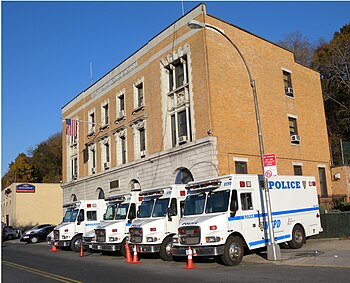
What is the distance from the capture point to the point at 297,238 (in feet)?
56.0

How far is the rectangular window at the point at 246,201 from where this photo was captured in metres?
14.9

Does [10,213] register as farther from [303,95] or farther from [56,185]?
[303,95]

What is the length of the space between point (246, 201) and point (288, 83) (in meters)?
17.4

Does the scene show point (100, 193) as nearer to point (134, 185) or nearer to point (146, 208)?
point (134, 185)

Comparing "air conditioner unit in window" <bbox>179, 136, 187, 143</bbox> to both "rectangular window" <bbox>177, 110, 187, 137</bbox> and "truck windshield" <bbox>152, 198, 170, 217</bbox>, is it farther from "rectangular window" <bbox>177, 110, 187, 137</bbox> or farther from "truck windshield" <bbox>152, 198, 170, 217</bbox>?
"truck windshield" <bbox>152, 198, 170, 217</bbox>

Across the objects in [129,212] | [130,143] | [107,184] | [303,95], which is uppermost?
[303,95]

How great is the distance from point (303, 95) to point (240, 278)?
22744 mm

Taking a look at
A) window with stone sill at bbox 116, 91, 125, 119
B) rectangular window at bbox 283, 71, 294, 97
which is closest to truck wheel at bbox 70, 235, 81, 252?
window with stone sill at bbox 116, 91, 125, 119

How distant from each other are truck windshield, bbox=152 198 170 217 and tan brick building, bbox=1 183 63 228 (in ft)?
141

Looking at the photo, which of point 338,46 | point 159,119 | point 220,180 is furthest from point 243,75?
point 338,46

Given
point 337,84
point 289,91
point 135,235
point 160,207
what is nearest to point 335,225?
point 160,207

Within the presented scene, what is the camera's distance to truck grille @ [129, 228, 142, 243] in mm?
16844

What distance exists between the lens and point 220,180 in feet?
49.2

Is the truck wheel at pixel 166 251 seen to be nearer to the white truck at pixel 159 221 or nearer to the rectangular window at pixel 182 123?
the white truck at pixel 159 221
